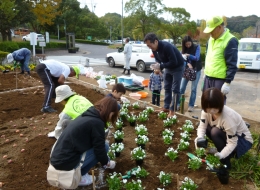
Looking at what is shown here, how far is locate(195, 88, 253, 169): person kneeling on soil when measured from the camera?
9.18 ft

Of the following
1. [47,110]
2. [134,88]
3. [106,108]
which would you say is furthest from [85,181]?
[134,88]

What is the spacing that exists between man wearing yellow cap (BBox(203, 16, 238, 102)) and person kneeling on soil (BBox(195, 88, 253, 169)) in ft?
2.79

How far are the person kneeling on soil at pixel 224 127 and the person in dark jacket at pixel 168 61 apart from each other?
67.1 inches

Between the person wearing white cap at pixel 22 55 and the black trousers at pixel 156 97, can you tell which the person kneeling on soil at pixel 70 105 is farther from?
the person wearing white cap at pixel 22 55

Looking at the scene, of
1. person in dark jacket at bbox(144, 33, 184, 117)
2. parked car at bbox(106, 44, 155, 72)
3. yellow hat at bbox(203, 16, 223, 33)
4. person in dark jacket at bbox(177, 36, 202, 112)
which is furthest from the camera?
parked car at bbox(106, 44, 155, 72)

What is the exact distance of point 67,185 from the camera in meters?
2.53

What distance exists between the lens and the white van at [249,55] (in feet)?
46.6

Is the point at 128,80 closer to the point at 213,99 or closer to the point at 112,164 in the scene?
the point at 112,164

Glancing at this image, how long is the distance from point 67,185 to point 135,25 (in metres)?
36.5

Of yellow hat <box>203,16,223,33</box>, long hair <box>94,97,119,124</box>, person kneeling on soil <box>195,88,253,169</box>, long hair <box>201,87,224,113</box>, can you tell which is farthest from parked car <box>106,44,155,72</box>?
long hair <box>94,97,119,124</box>

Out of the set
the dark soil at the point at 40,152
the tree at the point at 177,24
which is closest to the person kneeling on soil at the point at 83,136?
the dark soil at the point at 40,152

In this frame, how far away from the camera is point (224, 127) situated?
2979 millimetres

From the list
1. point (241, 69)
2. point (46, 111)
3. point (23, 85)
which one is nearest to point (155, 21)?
point (241, 69)

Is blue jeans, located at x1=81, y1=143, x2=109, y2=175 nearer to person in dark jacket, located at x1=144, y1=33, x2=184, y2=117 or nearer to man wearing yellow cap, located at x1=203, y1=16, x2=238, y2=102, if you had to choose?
man wearing yellow cap, located at x1=203, y1=16, x2=238, y2=102
